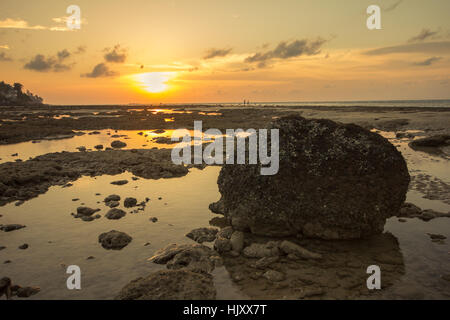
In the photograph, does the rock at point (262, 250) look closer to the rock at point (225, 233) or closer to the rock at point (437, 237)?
the rock at point (225, 233)

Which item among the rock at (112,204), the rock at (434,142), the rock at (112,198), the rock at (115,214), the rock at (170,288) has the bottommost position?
the rock at (170,288)

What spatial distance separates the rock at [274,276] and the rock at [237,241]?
1288 millimetres

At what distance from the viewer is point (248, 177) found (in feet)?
30.1

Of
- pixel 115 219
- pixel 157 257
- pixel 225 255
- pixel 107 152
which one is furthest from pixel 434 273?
pixel 107 152

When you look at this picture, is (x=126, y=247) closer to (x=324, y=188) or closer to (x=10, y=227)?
(x=10, y=227)

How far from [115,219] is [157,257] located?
328 centimetres

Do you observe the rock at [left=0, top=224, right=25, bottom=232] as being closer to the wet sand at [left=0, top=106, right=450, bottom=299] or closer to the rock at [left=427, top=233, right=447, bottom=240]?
the wet sand at [left=0, top=106, right=450, bottom=299]

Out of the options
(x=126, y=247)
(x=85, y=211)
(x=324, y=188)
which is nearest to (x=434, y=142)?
(x=324, y=188)

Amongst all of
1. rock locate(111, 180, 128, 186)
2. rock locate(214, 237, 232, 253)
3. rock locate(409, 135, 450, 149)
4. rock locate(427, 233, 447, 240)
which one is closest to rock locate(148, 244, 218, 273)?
rock locate(214, 237, 232, 253)

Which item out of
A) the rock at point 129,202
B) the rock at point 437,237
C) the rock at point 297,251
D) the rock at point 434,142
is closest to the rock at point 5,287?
the rock at point 129,202

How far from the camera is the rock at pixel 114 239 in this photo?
810 centimetres

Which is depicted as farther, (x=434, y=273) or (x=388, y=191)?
(x=388, y=191)

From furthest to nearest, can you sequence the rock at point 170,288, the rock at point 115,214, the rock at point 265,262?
the rock at point 115,214, the rock at point 265,262, the rock at point 170,288
